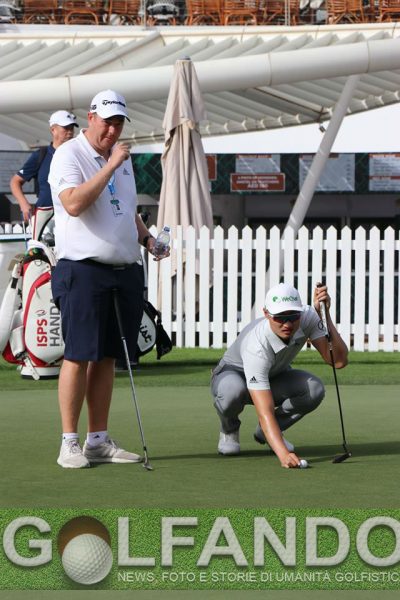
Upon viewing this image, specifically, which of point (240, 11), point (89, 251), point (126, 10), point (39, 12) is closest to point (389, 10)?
point (240, 11)

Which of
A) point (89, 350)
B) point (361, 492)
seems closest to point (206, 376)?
point (89, 350)

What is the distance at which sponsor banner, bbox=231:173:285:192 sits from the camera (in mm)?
27344

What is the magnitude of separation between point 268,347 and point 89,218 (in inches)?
40.1

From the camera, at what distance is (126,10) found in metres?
29.6

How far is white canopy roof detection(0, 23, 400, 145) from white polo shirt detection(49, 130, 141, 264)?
9402 millimetres

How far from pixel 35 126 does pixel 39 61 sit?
408 cm

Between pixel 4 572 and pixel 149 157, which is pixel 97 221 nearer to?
pixel 4 572

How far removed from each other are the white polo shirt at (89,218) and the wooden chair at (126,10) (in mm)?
23737

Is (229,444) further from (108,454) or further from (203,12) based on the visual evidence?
(203,12)

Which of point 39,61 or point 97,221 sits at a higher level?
point 39,61

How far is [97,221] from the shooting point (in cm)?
639

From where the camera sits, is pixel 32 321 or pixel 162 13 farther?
pixel 162 13

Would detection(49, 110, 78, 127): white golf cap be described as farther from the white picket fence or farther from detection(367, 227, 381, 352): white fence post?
detection(367, 227, 381, 352): white fence post

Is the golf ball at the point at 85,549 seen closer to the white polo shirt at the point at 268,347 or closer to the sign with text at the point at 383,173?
the white polo shirt at the point at 268,347
